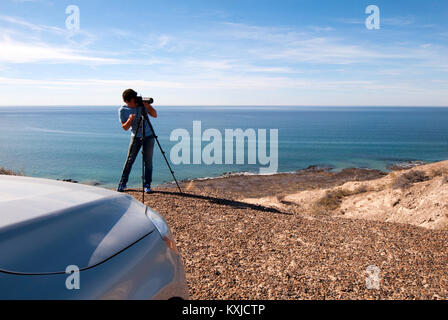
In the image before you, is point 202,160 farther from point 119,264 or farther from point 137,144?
point 119,264

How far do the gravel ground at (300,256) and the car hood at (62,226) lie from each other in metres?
2.13

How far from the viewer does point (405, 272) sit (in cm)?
411

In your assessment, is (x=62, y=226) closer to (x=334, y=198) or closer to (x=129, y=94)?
(x=129, y=94)

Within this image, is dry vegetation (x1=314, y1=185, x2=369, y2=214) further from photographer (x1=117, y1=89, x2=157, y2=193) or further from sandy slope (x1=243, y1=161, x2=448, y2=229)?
photographer (x1=117, y1=89, x2=157, y2=193)

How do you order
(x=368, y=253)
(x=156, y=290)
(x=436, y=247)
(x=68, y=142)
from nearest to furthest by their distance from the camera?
1. (x=156, y=290)
2. (x=368, y=253)
3. (x=436, y=247)
4. (x=68, y=142)

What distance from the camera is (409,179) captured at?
1278 cm

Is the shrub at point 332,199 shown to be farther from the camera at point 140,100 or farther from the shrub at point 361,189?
the camera at point 140,100

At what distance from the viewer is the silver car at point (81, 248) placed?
4.02ft

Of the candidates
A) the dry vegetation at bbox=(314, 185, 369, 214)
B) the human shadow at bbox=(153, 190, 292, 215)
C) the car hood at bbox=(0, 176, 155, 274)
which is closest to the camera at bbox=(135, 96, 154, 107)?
the human shadow at bbox=(153, 190, 292, 215)

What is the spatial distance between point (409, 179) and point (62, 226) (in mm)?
14287

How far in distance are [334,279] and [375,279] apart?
54cm

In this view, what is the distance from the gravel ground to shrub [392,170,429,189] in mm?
6627

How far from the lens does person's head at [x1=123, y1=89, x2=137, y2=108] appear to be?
7.15 meters

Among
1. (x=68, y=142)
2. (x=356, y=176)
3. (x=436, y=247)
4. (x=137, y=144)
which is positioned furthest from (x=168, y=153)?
(x=436, y=247)
